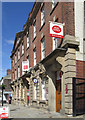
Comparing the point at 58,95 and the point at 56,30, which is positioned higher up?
the point at 56,30

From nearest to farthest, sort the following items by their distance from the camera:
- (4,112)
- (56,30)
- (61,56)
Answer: (4,112)
(61,56)
(56,30)

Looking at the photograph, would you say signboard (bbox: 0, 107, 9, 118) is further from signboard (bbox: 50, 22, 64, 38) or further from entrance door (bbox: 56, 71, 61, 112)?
signboard (bbox: 50, 22, 64, 38)

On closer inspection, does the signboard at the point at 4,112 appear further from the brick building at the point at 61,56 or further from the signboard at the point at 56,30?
the signboard at the point at 56,30

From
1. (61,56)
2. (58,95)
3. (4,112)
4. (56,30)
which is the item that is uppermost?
(56,30)

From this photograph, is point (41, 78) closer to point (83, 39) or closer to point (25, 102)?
point (83, 39)

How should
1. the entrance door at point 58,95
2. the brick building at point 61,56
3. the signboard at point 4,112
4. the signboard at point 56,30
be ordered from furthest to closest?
the entrance door at point 58,95
the signboard at point 56,30
the brick building at point 61,56
the signboard at point 4,112

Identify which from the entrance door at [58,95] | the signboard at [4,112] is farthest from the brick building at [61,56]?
the signboard at [4,112]

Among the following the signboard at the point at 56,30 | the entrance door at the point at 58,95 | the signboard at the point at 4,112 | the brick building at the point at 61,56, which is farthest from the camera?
the entrance door at the point at 58,95

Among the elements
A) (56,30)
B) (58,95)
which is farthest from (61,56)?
(58,95)

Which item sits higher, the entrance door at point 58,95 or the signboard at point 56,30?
the signboard at point 56,30

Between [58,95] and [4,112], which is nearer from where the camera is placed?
[4,112]

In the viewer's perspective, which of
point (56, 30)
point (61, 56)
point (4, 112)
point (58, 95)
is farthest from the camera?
point (58, 95)

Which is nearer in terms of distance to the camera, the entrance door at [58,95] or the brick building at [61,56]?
the brick building at [61,56]

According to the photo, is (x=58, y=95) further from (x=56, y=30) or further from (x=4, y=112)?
(x=4, y=112)
